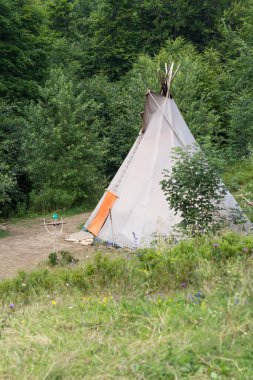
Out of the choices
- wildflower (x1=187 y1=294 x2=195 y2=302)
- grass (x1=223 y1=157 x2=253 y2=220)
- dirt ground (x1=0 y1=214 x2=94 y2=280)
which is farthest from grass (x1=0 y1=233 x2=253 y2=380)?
grass (x1=223 y1=157 x2=253 y2=220)

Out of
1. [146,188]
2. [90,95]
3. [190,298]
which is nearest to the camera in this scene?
[190,298]

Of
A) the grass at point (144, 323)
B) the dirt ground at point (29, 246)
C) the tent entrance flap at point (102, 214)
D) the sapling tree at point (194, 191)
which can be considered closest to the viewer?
the grass at point (144, 323)

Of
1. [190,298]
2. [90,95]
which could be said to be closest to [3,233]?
[90,95]

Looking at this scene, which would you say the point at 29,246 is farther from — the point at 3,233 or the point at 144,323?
the point at 144,323

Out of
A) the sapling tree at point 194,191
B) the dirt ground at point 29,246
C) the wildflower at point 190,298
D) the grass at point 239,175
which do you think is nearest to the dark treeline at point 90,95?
the grass at point 239,175

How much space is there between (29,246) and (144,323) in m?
7.69

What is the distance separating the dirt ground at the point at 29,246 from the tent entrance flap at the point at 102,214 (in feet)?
1.90

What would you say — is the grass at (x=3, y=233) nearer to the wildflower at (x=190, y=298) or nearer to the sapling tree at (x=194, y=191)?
the sapling tree at (x=194, y=191)

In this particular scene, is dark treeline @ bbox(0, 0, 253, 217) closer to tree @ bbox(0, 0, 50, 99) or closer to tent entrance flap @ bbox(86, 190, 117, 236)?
tree @ bbox(0, 0, 50, 99)

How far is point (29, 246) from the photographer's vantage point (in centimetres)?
1114

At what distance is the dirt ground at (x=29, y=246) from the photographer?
9.66 meters

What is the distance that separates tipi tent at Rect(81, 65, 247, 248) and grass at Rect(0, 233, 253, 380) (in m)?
4.82

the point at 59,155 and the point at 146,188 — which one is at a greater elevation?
the point at 59,155

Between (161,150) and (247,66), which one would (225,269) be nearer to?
(161,150)
